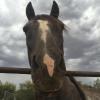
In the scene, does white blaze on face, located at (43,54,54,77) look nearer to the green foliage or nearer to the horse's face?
the horse's face

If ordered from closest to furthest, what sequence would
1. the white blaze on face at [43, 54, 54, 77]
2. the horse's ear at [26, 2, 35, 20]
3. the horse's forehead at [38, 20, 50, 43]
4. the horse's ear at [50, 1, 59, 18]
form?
the white blaze on face at [43, 54, 54, 77]
the horse's forehead at [38, 20, 50, 43]
the horse's ear at [50, 1, 59, 18]
the horse's ear at [26, 2, 35, 20]

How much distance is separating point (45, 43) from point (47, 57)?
11.8 inches

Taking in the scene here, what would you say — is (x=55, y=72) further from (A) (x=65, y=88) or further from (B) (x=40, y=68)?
(A) (x=65, y=88)

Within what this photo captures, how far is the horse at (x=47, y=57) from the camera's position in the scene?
3287 millimetres

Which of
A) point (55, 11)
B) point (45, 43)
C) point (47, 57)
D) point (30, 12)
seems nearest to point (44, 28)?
point (45, 43)

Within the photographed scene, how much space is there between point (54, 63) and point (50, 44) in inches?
13.2

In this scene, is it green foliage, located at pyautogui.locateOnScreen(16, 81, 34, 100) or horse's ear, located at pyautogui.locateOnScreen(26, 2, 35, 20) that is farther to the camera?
green foliage, located at pyautogui.locateOnScreen(16, 81, 34, 100)

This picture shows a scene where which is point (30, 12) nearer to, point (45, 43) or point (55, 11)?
point (55, 11)

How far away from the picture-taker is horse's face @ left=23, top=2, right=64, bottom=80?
329 centimetres

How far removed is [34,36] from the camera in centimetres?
386

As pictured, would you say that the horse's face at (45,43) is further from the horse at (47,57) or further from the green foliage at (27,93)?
the green foliage at (27,93)

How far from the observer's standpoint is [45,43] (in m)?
3.57

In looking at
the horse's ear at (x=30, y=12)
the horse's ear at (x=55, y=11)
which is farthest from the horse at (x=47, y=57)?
the horse's ear at (x=30, y=12)

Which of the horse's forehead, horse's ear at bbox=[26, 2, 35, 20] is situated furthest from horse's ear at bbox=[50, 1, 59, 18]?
the horse's forehead
